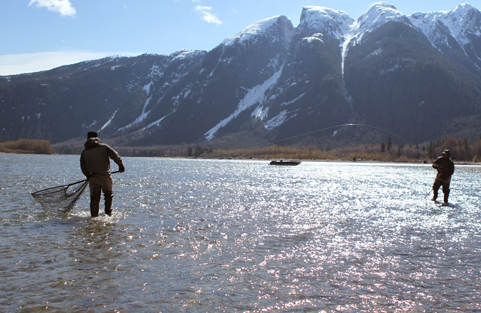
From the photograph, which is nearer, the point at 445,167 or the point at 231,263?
the point at 231,263

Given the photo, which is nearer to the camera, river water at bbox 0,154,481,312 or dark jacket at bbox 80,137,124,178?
river water at bbox 0,154,481,312

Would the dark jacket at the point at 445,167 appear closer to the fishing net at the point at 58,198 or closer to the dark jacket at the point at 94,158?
the dark jacket at the point at 94,158

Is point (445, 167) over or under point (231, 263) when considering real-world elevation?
over

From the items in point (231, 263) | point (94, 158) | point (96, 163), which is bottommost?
point (231, 263)

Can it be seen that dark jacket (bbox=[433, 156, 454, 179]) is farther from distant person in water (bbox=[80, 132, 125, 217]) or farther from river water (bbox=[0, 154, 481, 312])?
distant person in water (bbox=[80, 132, 125, 217])

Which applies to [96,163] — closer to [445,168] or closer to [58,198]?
[58,198]

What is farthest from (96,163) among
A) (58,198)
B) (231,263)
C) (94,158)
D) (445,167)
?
(445,167)

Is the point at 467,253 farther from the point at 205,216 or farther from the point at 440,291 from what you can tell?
the point at 205,216

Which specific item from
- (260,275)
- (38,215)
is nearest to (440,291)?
(260,275)

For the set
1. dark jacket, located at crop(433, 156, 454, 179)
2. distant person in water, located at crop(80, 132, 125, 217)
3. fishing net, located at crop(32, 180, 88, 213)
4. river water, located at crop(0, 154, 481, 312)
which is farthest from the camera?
dark jacket, located at crop(433, 156, 454, 179)

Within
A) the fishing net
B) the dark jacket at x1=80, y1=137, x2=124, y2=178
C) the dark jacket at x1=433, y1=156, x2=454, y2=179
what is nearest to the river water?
the fishing net

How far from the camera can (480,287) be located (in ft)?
31.9

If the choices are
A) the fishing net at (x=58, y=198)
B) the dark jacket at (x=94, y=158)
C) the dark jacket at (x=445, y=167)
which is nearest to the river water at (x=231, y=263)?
the fishing net at (x=58, y=198)

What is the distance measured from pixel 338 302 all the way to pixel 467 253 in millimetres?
6887
